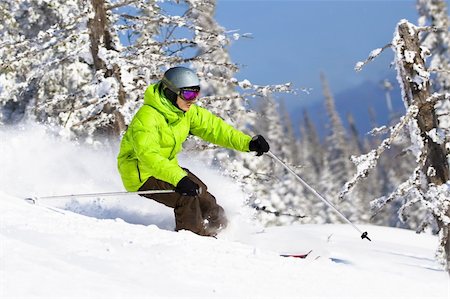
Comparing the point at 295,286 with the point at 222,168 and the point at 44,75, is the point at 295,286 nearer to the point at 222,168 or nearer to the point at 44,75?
the point at 222,168

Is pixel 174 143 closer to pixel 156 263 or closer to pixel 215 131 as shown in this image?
pixel 215 131

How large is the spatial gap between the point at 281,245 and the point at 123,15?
6.72 m

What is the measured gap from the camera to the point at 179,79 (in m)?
7.84

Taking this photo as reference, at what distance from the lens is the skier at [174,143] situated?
Answer: 7.63m

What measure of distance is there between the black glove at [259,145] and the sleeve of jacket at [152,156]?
1445 millimetres

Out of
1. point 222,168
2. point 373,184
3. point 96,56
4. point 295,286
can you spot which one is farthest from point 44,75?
point 373,184

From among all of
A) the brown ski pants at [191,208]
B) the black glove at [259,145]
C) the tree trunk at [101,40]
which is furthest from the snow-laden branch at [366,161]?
the tree trunk at [101,40]

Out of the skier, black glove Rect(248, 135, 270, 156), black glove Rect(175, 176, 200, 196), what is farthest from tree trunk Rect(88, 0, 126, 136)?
black glove Rect(175, 176, 200, 196)

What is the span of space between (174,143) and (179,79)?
0.92 metres

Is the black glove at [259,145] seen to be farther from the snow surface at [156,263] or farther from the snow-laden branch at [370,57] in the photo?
the snow-laden branch at [370,57]

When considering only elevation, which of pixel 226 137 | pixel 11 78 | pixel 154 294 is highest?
pixel 11 78

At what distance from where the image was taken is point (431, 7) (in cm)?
3294

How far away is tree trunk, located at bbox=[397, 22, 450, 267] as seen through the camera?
10766 mm

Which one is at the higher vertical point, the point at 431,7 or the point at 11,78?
the point at 431,7
